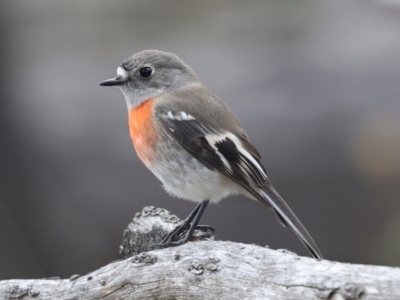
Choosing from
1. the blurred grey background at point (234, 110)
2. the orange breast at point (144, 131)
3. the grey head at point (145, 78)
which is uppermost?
the grey head at point (145, 78)

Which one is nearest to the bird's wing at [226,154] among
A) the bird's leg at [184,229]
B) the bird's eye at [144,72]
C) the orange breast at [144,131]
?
the orange breast at [144,131]

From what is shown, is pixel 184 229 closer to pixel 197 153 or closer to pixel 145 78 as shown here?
pixel 197 153

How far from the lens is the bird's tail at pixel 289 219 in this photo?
3.78m

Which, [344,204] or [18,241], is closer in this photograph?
[344,204]

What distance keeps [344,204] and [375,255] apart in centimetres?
66

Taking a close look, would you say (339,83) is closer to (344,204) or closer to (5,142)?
(344,204)

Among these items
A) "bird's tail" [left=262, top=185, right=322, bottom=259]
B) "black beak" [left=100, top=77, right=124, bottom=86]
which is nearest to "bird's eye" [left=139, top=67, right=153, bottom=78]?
"black beak" [left=100, top=77, right=124, bottom=86]

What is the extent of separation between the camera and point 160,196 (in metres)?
7.15

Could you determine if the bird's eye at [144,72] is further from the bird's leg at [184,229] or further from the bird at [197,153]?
the bird's leg at [184,229]

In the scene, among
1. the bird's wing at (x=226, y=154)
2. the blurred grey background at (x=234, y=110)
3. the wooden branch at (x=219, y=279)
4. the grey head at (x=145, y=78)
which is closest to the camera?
the wooden branch at (x=219, y=279)

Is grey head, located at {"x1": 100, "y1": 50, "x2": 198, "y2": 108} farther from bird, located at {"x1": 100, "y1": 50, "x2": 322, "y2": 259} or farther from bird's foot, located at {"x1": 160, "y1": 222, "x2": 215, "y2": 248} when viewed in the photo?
bird's foot, located at {"x1": 160, "y1": 222, "x2": 215, "y2": 248}

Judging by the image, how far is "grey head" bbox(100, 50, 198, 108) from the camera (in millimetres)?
4484

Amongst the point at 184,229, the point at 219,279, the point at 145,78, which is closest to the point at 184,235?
the point at 184,229

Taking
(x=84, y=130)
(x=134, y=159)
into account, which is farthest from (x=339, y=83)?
(x=84, y=130)
